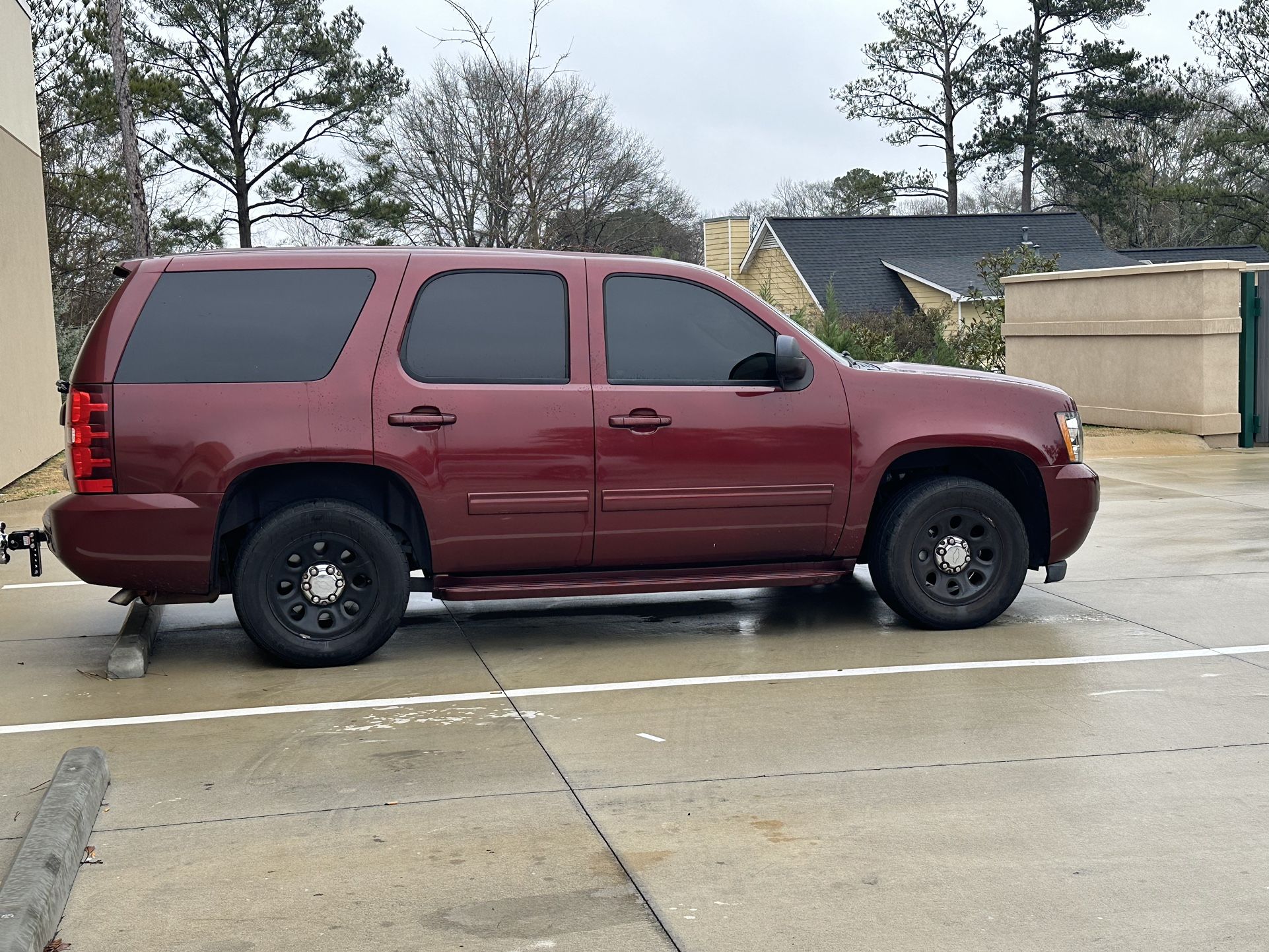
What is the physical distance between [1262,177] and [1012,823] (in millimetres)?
48496

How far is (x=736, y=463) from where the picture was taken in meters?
7.01

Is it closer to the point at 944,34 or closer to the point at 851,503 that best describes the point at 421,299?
the point at 851,503

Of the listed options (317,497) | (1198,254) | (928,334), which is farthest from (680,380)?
(1198,254)

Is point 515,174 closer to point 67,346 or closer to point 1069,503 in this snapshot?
point 67,346

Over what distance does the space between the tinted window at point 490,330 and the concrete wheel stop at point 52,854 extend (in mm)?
2485

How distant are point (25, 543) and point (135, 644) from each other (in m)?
0.72

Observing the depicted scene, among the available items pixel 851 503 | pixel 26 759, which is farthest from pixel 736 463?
pixel 26 759

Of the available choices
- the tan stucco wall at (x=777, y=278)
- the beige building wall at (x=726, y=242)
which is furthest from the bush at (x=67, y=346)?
the beige building wall at (x=726, y=242)

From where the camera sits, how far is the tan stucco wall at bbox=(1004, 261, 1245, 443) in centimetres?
1572

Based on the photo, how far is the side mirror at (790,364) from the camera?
694 centimetres

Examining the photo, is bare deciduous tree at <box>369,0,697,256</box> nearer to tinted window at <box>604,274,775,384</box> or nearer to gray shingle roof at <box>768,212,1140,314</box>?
gray shingle roof at <box>768,212,1140,314</box>

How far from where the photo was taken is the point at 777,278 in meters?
42.1

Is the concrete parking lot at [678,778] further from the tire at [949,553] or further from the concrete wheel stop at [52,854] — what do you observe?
the tire at [949,553]

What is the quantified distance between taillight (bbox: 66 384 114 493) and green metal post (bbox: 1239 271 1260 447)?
43.1 feet
